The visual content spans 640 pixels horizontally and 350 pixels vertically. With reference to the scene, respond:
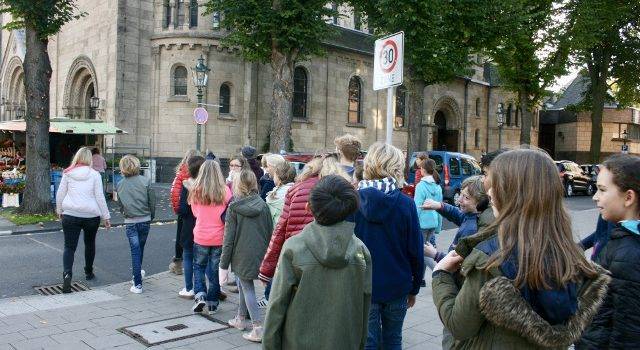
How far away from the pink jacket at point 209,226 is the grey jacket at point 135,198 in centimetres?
153

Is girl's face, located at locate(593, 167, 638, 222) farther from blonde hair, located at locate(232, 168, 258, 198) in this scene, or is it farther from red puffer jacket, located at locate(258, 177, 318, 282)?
blonde hair, located at locate(232, 168, 258, 198)

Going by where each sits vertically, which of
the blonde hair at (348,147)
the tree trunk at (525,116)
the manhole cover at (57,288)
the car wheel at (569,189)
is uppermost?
the tree trunk at (525,116)

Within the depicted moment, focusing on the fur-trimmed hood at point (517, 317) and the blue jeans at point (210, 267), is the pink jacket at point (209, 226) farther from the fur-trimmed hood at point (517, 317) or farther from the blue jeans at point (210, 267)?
the fur-trimmed hood at point (517, 317)

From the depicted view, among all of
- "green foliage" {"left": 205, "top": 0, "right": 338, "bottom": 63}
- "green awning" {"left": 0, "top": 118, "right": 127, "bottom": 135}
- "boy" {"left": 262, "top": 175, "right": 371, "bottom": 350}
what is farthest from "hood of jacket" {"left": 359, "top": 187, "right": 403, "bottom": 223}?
"green awning" {"left": 0, "top": 118, "right": 127, "bottom": 135}

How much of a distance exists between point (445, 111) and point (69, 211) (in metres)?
33.6

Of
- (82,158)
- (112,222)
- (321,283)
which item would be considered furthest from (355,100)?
(321,283)

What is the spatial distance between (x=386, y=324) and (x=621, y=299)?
175 cm

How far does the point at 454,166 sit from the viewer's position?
65.4 ft

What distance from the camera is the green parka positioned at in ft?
6.63

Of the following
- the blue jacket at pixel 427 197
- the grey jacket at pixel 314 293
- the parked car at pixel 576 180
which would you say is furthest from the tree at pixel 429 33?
the grey jacket at pixel 314 293

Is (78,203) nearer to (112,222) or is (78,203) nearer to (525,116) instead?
(112,222)

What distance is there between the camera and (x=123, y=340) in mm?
5406

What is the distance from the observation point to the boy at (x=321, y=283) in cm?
293

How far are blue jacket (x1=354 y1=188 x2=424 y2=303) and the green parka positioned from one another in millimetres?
1656
